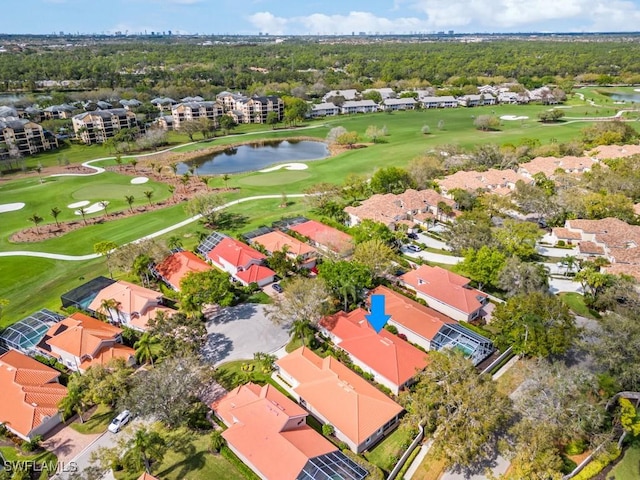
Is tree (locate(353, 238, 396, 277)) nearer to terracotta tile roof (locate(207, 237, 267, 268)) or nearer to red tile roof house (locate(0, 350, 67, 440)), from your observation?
terracotta tile roof (locate(207, 237, 267, 268))

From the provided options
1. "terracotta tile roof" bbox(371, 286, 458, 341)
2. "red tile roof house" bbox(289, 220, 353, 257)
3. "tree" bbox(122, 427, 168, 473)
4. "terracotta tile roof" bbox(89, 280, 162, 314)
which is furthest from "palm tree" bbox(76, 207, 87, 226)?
"terracotta tile roof" bbox(371, 286, 458, 341)

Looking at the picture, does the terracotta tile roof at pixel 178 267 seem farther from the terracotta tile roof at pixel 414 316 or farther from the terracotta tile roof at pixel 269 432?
the terracotta tile roof at pixel 414 316

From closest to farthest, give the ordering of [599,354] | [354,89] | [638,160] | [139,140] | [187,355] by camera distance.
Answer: [599,354] < [187,355] < [638,160] < [139,140] < [354,89]

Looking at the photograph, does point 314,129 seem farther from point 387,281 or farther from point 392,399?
point 392,399

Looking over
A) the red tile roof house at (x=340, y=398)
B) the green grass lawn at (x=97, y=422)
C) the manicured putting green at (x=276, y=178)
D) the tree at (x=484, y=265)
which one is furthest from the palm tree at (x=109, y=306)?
the manicured putting green at (x=276, y=178)

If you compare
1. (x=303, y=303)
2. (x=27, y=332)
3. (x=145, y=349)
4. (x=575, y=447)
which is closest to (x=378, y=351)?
(x=303, y=303)

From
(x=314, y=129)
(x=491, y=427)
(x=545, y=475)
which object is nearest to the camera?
(x=545, y=475)

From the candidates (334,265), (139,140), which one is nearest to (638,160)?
(334,265)
